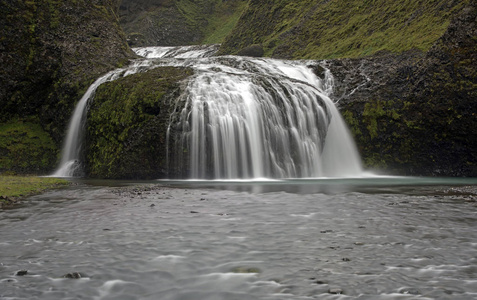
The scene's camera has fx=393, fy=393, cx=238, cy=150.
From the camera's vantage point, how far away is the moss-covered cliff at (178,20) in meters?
70.8

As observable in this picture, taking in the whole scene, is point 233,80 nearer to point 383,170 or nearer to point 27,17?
point 383,170

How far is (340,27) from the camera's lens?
32.4 meters

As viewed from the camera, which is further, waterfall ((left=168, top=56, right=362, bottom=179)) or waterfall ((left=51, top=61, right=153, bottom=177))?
waterfall ((left=51, top=61, right=153, bottom=177))

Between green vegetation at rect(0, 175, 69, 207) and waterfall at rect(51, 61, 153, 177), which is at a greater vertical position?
waterfall at rect(51, 61, 153, 177)

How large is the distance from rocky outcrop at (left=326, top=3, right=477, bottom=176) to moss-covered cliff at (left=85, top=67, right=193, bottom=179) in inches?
352

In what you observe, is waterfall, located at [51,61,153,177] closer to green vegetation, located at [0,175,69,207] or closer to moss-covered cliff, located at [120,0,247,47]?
green vegetation, located at [0,175,69,207]

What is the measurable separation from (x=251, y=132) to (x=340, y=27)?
19.7 m

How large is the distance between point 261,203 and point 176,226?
2862 millimetres

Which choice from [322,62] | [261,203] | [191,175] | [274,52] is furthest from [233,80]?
[274,52]

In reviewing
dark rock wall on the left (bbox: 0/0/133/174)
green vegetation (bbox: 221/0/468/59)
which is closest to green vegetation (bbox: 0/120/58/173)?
dark rock wall on the left (bbox: 0/0/133/174)

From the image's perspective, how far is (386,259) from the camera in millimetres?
4609

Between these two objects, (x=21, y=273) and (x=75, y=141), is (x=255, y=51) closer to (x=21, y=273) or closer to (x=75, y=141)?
(x=75, y=141)

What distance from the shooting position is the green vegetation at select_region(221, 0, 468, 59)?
77.0 feet

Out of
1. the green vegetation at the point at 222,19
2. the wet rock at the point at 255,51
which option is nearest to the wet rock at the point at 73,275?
the wet rock at the point at 255,51
